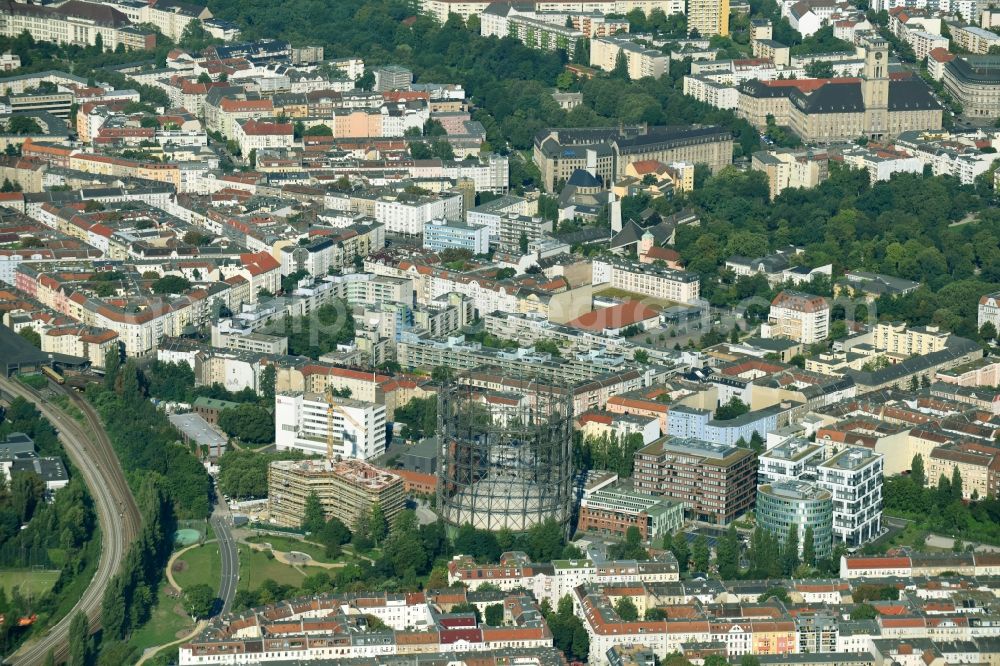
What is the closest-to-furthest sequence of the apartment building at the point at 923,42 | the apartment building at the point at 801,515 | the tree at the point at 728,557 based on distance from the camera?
1. the tree at the point at 728,557
2. the apartment building at the point at 801,515
3. the apartment building at the point at 923,42

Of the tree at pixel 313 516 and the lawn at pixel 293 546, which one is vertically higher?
the tree at pixel 313 516

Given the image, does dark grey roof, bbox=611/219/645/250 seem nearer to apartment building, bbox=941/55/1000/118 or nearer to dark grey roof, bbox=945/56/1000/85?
apartment building, bbox=941/55/1000/118

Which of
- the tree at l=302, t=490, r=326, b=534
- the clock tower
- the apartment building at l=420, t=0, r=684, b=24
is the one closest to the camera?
the tree at l=302, t=490, r=326, b=534

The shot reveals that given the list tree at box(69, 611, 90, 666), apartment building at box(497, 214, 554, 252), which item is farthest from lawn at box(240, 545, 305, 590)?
apartment building at box(497, 214, 554, 252)

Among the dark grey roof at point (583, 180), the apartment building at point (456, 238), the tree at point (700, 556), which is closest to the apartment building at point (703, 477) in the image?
the tree at point (700, 556)

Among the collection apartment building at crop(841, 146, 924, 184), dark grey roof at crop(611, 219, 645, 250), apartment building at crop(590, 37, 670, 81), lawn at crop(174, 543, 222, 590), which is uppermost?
apartment building at crop(590, 37, 670, 81)

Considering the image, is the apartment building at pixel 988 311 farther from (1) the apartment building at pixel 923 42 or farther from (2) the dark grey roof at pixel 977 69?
(1) the apartment building at pixel 923 42
